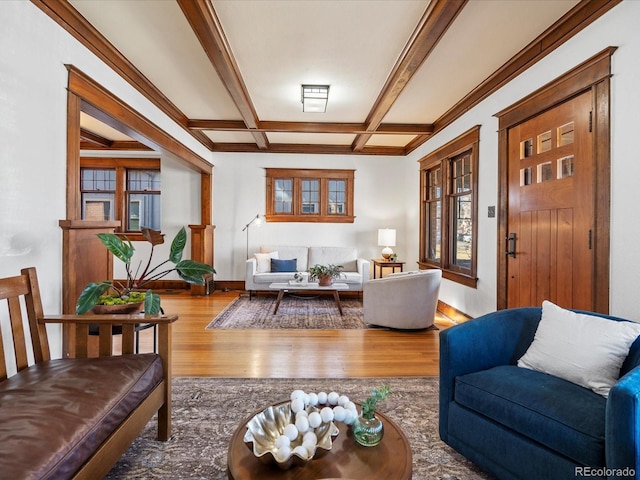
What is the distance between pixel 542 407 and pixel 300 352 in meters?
2.15

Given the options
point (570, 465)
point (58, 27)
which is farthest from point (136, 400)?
point (58, 27)

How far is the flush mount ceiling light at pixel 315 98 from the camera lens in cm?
372

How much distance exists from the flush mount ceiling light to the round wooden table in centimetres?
351

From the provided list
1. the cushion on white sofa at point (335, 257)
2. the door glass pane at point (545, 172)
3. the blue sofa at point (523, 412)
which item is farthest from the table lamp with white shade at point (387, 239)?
the blue sofa at point (523, 412)

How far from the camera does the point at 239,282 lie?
6242mm

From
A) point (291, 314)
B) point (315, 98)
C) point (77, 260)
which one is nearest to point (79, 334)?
point (77, 260)

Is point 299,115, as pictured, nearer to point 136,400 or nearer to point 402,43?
point 402,43

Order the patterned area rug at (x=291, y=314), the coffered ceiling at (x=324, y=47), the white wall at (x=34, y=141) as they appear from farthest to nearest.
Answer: the patterned area rug at (x=291, y=314) → the coffered ceiling at (x=324, y=47) → the white wall at (x=34, y=141)

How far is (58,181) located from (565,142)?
3.94 m

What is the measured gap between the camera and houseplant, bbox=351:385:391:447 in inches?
47.3

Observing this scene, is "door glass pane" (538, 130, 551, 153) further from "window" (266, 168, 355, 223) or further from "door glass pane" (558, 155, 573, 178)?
"window" (266, 168, 355, 223)

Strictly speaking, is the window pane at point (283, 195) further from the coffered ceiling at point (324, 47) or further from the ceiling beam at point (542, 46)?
the ceiling beam at point (542, 46)

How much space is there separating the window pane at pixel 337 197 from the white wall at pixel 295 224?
24cm

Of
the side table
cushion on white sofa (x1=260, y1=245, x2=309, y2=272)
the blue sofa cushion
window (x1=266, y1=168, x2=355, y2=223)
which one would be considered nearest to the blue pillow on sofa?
cushion on white sofa (x1=260, y1=245, x2=309, y2=272)
